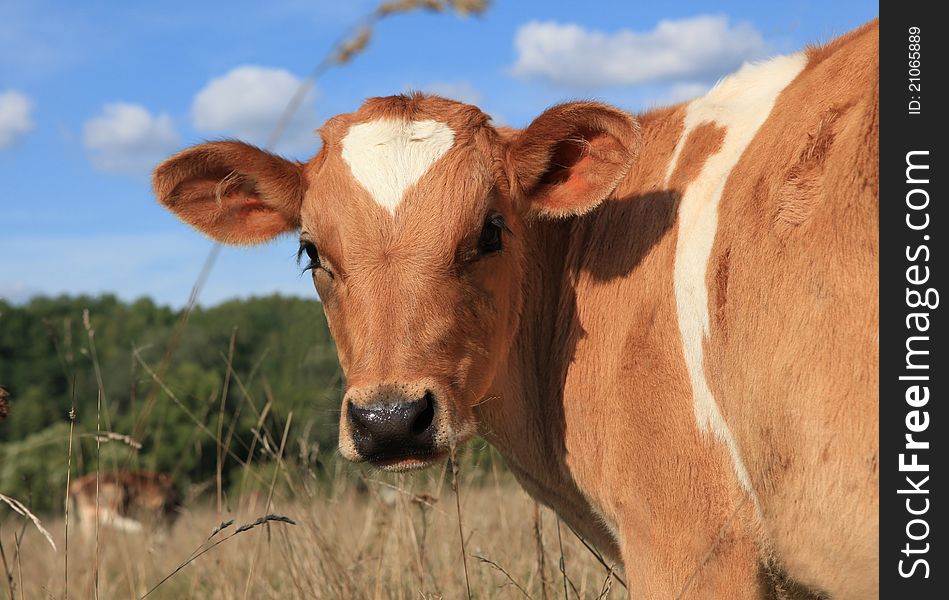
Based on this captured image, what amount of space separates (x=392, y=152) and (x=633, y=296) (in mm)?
1231

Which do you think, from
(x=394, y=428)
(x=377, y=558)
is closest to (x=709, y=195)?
(x=394, y=428)

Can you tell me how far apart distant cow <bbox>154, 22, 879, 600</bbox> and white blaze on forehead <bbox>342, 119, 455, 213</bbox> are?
0.04ft

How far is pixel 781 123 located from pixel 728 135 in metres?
0.35

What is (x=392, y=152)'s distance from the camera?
3998 mm

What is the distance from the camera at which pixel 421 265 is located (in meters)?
3.74

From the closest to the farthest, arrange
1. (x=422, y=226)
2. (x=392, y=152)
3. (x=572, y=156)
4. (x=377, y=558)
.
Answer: (x=422, y=226)
(x=392, y=152)
(x=572, y=156)
(x=377, y=558)

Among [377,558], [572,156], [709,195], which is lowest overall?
[377,558]

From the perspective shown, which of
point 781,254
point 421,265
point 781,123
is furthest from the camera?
point 421,265

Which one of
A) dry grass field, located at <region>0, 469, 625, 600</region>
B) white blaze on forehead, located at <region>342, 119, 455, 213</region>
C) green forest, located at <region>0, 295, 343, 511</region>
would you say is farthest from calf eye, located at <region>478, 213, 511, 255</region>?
green forest, located at <region>0, 295, 343, 511</region>

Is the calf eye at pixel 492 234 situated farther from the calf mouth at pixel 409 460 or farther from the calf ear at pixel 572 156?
the calf mouth at pixel 409 460

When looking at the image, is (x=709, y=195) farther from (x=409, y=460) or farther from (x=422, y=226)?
(x=409, y=460)

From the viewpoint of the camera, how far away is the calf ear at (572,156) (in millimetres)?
4066
